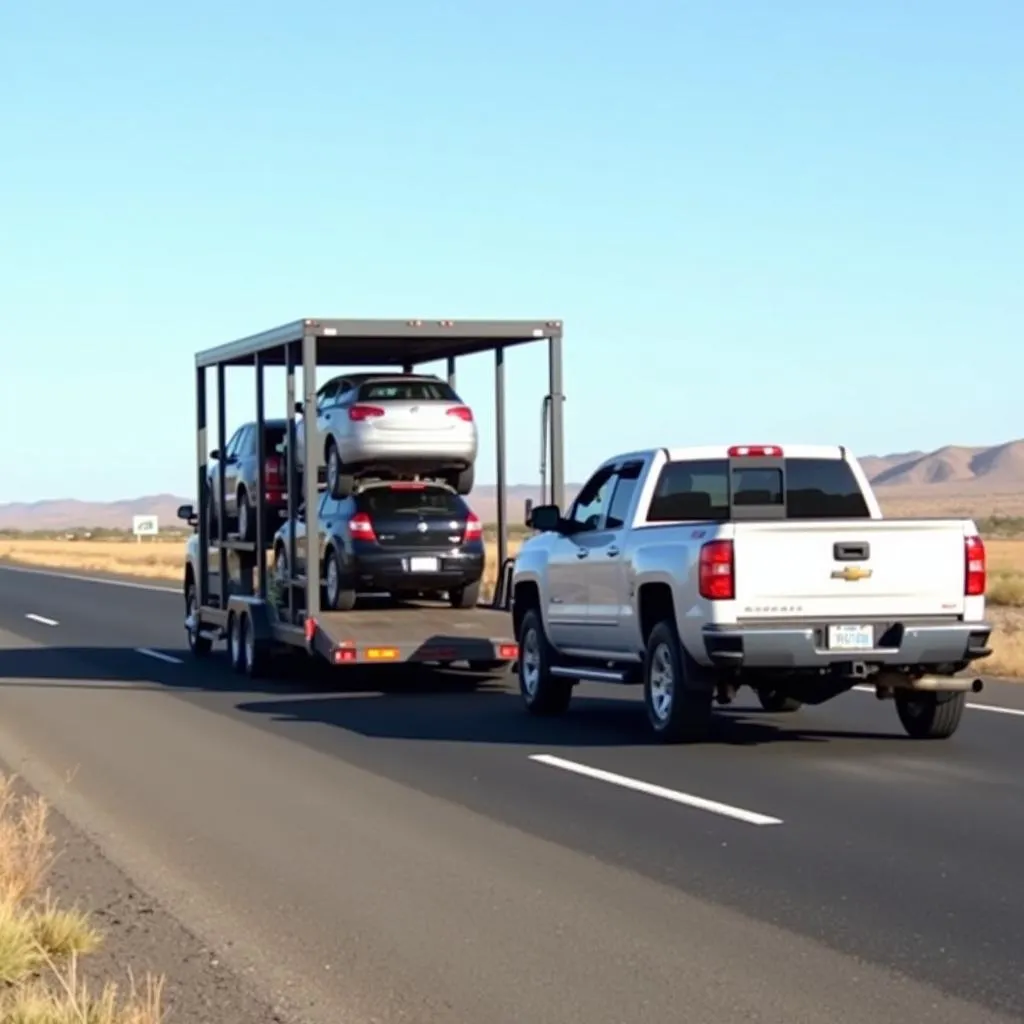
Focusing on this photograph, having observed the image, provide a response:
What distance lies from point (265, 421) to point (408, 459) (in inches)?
80.4

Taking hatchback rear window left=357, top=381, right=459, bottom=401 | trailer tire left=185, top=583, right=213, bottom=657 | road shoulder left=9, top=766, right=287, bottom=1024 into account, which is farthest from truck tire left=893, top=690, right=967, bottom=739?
trailer tire left=185, top=583, right=213, bottom=657

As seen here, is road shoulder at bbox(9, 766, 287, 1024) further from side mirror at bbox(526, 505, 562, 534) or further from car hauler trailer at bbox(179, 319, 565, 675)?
car hauler trailer at bbox(179, 319, 565, 675)

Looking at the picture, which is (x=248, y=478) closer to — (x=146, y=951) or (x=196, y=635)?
(x=196, y=635)

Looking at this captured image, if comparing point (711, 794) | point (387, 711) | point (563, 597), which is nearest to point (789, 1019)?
point (711, 794)

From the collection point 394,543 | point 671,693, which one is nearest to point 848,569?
point 671,693

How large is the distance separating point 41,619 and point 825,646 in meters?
22.7

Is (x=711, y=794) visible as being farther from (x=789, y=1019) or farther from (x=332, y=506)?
(x=332, y=506)

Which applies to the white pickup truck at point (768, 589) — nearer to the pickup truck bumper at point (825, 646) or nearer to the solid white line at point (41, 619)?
the pickup truck bumper at point (825, 646)

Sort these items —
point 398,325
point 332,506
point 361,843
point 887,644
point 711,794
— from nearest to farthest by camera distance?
1. point 361,843
2. point 711,794
3. point 887,644
4. point 398,325
5. point 332,506

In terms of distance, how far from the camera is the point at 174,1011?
6941 mm

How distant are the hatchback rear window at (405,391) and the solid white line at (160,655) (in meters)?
5.35

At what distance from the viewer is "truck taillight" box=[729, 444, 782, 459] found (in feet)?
49.6

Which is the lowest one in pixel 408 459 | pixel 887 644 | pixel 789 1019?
pixel 789 1019

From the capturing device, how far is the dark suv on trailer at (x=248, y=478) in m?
21.5
